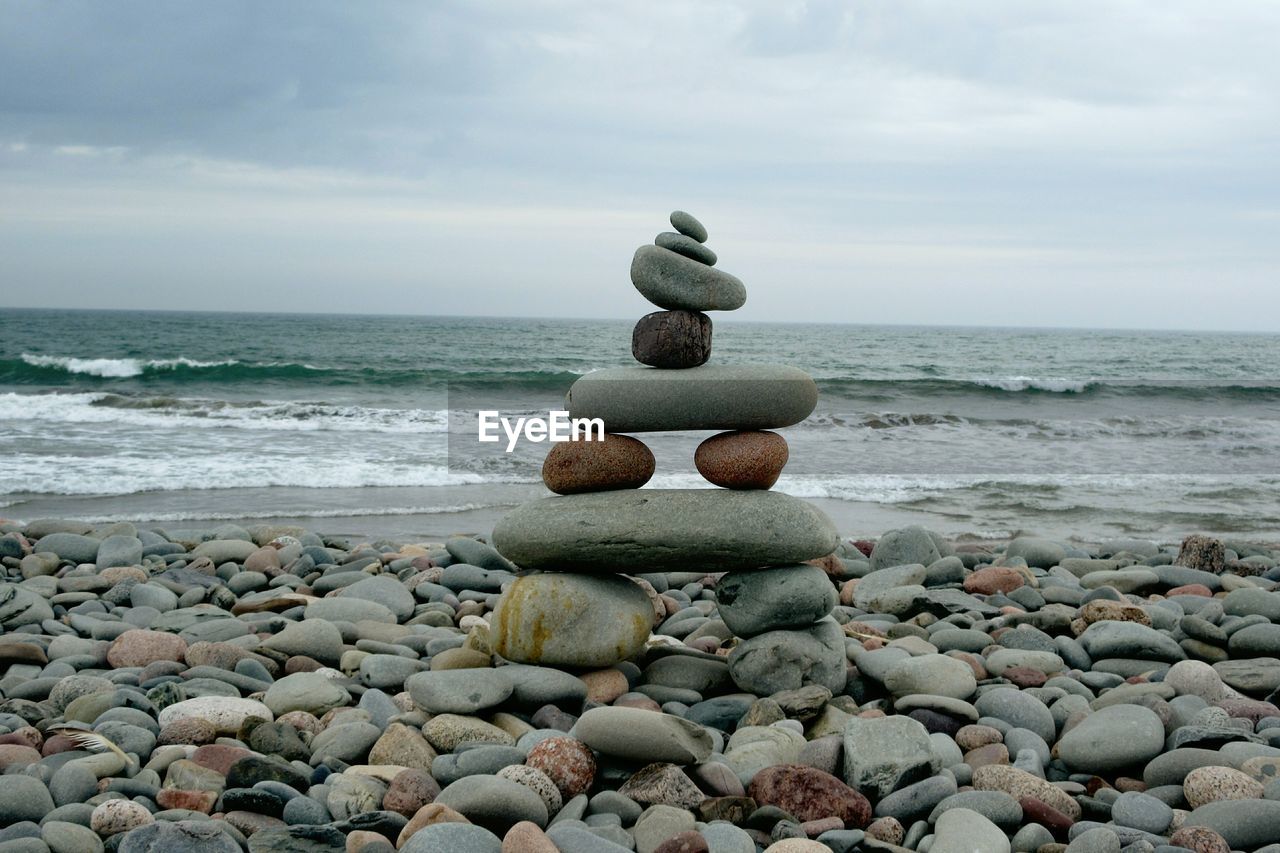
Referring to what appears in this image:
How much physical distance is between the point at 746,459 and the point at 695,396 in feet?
1.53

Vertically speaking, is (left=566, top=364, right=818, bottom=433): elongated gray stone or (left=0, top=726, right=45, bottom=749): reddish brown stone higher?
(left=566, top=364, right=818, bottom=433): elongated gray stone

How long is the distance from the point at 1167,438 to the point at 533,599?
21931mm

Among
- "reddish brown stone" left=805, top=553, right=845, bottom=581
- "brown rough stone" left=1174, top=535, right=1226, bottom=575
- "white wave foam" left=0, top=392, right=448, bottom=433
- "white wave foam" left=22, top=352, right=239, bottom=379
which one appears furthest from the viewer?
"white wave foam" left=22, top=352, right=239, bottom=379

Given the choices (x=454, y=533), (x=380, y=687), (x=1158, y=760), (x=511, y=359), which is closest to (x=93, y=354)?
(x=511, y=359)

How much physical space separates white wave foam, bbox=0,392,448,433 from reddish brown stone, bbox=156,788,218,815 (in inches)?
702

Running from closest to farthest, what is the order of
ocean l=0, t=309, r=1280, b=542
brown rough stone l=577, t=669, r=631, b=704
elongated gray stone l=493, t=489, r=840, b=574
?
1. brown rough stone l=577, t=669, r=631, b=704
2. elongated gray stone l=493, t=489, r=840, b=574
3. ocean l=0, t=309, r=1280, b=542

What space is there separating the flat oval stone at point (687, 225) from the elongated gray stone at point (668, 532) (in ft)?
4.94

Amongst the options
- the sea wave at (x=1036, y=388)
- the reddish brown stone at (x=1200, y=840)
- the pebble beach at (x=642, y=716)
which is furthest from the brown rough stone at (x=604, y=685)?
the sea wave at (x=1036, y=388)

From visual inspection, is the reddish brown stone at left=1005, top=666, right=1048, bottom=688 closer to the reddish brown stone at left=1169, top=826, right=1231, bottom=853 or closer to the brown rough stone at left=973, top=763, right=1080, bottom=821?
the brown rough stone at left=973, top=763, right=1080, bottom=821

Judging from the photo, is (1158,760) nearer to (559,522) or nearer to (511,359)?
(559,522)

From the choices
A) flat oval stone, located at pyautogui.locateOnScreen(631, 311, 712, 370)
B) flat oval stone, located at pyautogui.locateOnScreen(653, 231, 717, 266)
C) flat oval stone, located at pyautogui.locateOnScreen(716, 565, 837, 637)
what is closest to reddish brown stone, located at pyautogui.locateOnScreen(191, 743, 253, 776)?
flat oval stone, located at pyautogui.locateOnScreen(716, 565, 837, 637)

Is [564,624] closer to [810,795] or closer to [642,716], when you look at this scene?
[642,716]

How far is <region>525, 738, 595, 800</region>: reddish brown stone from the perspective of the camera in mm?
4457

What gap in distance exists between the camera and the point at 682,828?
4117 millimetres
